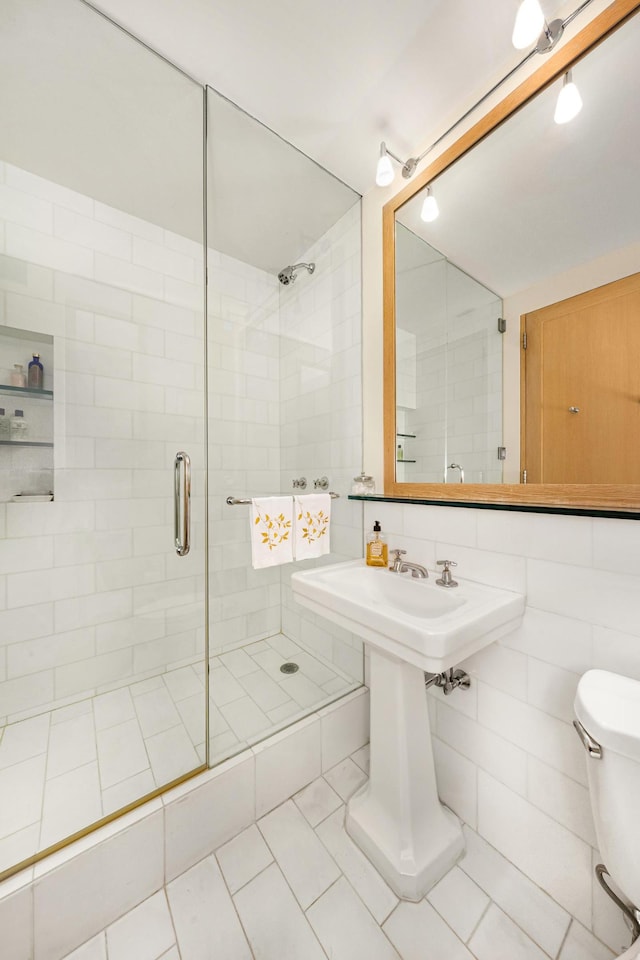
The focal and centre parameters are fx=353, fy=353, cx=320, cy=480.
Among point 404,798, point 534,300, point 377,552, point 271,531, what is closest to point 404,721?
point 404,798

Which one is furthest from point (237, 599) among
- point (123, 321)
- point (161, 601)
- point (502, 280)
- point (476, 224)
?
point (476, 224)

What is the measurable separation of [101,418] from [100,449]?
0.14m

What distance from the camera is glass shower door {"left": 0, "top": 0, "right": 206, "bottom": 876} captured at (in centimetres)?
121

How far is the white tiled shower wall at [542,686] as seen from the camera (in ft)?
2.75

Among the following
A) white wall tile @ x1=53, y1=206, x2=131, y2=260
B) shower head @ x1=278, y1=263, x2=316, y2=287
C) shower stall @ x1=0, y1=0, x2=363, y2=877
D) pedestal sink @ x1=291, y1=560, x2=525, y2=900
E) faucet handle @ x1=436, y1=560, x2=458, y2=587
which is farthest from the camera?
shower head @ x1=278, y1=263, x2=316, y2=287

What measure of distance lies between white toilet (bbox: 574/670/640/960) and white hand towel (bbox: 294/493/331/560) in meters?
0.96

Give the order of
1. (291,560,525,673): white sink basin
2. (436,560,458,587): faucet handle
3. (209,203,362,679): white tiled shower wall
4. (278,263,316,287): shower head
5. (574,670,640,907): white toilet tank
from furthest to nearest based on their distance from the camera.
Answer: (278,263,316,287): shower head → (209,203,362,679): white tiled shower wall → (436,560,458,587): faucet handle → (291,560,525,673): white sink basin → (574,670,640,907): white toilet tank

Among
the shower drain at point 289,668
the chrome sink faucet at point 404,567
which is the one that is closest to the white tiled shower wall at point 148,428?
the shower drain at point 289,668

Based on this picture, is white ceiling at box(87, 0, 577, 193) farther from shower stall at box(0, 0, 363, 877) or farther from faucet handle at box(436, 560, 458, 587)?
faucet handle at box(436, 560, 458, 587)

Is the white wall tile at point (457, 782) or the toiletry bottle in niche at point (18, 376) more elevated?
the toiletry bottle in niche at point (18, 376)

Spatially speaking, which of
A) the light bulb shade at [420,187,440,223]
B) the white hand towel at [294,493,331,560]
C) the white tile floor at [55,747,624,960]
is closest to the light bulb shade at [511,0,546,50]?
the light bulb shade at [420,187,440,223]

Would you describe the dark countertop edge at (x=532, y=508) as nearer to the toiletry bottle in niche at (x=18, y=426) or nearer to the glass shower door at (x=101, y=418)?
the glass shower door at (x=101, y=418)

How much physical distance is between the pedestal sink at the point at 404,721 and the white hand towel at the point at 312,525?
276 mm

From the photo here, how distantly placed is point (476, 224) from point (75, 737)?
2317mm
